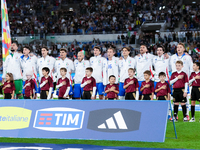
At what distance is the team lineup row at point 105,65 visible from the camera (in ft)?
32.9

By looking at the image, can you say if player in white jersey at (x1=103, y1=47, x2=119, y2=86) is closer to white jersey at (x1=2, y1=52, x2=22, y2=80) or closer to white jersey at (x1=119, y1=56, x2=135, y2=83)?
white jersey at (x1=119, y1=56, x2=135, y2=83)

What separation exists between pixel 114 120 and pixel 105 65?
4170 millimetres

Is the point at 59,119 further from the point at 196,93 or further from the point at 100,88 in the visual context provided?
the point at 196,93

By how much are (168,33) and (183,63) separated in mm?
17625

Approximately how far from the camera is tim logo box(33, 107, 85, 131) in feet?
21.7

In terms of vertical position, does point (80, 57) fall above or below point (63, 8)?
below

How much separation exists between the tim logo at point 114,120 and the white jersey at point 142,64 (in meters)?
3.89

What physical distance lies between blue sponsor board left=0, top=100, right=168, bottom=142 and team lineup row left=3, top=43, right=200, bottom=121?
11.0ft

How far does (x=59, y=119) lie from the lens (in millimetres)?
6691

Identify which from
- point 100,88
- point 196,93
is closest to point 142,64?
point 100,88

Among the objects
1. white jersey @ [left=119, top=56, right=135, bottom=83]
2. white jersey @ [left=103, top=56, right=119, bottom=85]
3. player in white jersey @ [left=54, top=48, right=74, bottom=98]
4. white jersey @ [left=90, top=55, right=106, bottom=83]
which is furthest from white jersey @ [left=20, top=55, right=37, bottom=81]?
white jersey @ [left=119, top=56, right=135, bottom=83]

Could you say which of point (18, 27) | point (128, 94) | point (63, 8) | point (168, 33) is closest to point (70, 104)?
point (128, 94)

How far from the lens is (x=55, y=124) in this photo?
6.65 meters

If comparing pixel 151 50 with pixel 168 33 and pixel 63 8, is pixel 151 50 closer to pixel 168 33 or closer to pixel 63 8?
pixel 168 33
